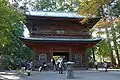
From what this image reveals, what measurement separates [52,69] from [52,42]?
3.34 metres

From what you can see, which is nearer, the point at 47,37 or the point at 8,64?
the point at 47,37

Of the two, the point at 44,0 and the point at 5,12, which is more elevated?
the point at 44,0

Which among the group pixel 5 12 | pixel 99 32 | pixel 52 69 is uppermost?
pixel 5 12

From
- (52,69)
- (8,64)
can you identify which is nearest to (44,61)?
(52,69)

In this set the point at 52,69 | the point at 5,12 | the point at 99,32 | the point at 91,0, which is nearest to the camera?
the point at 91,0

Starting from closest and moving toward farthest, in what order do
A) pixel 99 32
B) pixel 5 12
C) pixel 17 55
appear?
pixel 5 12
pixel 99 32
pixel 17 55

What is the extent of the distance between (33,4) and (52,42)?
22.4m

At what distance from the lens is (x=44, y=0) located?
52156 millimetres

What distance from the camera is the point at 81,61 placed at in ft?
101

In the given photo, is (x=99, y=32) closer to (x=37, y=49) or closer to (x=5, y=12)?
(x=5, y=12)

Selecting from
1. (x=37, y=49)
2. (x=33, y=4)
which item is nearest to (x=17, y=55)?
(x=33, y=4)

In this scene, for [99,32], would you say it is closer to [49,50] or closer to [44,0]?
[49,50]

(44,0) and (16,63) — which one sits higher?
(44,0)

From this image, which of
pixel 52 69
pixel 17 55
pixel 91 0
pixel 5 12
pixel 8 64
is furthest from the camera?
pixel 17 55
